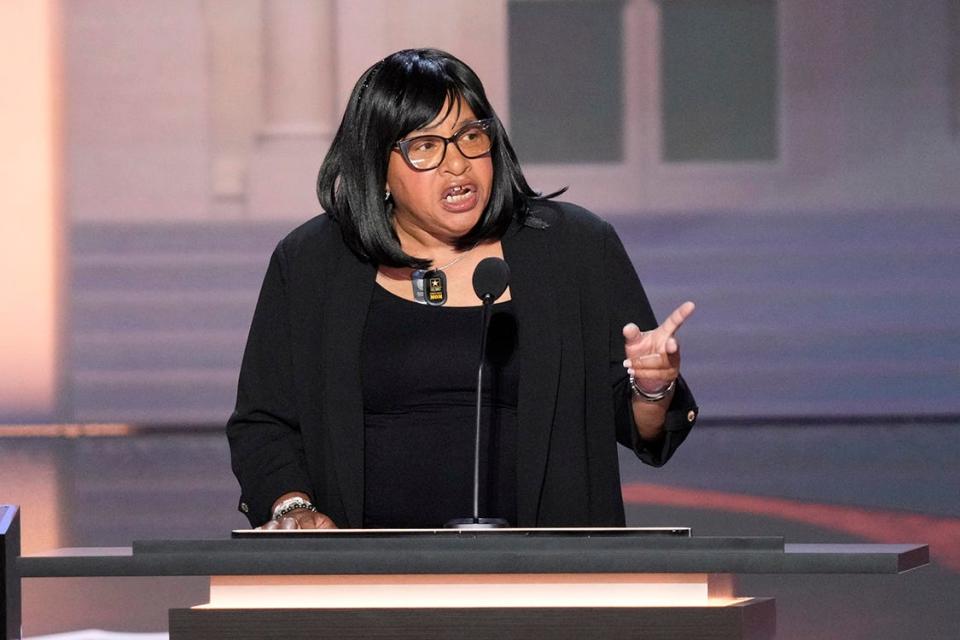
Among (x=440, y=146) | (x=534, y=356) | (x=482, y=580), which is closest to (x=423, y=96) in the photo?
(x=440, y=146)

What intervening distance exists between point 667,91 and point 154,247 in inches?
103

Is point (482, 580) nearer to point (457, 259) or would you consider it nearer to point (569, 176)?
point (457, 259)

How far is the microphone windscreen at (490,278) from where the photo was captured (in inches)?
72.9

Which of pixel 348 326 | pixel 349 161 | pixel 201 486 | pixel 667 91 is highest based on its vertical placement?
pixel 667 91

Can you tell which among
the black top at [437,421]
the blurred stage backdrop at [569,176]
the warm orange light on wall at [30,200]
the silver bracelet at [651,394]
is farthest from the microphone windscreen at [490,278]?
the warm orange light on wall at [30,200]

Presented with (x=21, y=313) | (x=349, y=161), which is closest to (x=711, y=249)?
(x=21, y=313)

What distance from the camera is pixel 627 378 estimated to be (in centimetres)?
216

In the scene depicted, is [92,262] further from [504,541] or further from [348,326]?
[504,541]

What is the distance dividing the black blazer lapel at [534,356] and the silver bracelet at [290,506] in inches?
10.4

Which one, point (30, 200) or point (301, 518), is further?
point (30, 200)

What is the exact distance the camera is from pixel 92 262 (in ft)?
27.6

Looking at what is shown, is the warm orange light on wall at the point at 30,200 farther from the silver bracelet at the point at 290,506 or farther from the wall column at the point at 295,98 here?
the silver bracelet at the point at 290,506

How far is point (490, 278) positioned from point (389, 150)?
427mm

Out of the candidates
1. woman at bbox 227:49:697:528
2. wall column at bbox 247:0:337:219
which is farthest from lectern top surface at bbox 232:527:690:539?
wall column at bbox 247:0:337:219
